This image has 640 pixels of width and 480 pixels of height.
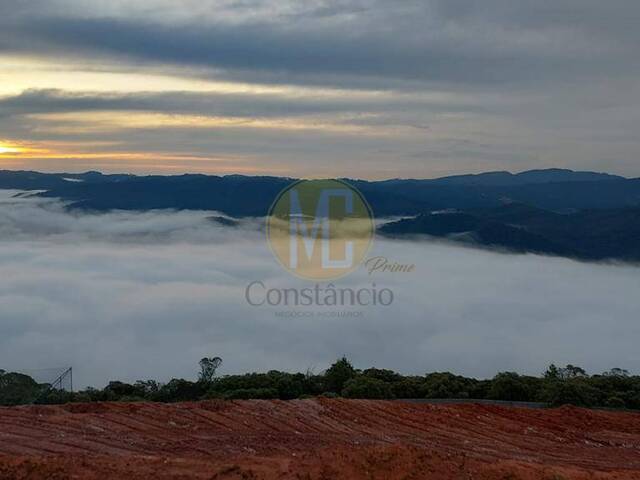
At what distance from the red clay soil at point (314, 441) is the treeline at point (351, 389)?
667 cm

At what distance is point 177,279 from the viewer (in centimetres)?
18100

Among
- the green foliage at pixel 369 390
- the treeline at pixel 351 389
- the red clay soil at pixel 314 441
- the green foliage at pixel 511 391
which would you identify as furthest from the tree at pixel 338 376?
the red clay soil at pixel 314 441

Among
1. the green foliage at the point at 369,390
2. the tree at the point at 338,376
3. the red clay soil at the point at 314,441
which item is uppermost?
the red clay soil at the point at 314,441

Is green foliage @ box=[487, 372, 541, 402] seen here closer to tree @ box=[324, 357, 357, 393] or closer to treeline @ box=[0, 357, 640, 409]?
treeline @ box=[0, 357, 640, 409]

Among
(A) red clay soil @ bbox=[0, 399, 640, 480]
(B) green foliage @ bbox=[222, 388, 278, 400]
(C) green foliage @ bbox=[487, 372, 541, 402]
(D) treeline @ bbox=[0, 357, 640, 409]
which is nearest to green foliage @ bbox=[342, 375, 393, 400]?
(D) treeline @ bbox=[0, 357, 640, 409]

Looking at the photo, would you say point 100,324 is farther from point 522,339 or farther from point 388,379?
point 388,379

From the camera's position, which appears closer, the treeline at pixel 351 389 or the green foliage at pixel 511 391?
the treeline at pixel 351 389

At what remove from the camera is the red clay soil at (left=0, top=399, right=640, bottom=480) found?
15492 mm

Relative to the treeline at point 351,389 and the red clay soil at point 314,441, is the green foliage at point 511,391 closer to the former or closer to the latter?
the treeline at point 351,389

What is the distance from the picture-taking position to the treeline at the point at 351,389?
3052 centimetres

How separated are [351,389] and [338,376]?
16.4 ft

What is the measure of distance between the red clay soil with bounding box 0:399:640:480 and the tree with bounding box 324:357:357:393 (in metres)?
12.3

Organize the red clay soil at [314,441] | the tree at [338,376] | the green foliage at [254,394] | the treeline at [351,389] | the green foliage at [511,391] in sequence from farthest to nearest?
1. the tree at [338,376]
2. the green foliage at [254,394]
3. the green foliage at [511,391]
4. the treeline at [351,389]
5. the red clay soil at [314,441]

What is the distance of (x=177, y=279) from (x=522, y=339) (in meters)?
92.6
